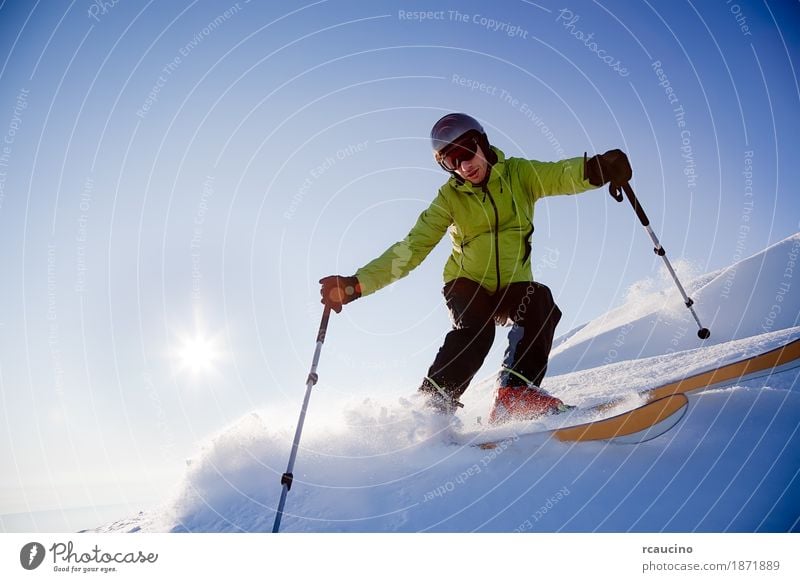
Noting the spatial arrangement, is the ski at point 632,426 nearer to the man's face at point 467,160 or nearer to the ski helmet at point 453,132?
the man's face at point 467,160

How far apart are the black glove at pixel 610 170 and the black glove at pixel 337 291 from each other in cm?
164

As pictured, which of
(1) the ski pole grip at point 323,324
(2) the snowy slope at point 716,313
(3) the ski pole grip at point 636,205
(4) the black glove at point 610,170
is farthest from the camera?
(2) the snowy slope at point 716,313

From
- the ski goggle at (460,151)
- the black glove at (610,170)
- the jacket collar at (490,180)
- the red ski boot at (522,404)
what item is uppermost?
the ski goggle at (460,151)

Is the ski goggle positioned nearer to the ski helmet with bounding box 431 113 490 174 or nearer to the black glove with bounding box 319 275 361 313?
the ski helmet with bounding box 431 113 490 174

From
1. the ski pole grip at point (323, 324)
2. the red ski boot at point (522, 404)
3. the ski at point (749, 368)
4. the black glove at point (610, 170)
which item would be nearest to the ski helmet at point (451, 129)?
the black glove at point (610, 170)

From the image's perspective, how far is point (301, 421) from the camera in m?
2.41

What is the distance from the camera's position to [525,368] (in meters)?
3.21

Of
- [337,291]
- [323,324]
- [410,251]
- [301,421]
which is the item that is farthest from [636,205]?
[301,421]

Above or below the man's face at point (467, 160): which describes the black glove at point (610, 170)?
below

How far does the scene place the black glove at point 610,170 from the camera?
2.96 metres

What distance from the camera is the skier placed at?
10.3 ft

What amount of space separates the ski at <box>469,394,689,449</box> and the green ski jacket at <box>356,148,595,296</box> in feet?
3.89

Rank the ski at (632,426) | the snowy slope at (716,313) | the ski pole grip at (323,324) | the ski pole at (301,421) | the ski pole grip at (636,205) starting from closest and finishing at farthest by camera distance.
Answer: the ski pole at (301,421) → the ski at (632,426) → the ski pole grip at (323,324) → the ski pole grip at (636,205) → the snowy slope at (716,313)
